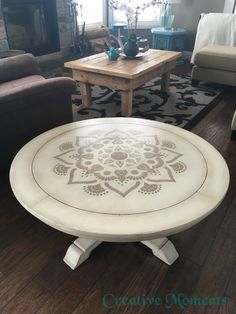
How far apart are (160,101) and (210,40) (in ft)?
5.58

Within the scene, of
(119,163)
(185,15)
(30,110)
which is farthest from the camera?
(185,15)

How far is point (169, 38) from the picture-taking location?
4.15 m

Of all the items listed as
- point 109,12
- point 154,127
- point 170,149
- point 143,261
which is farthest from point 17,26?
point 143,261

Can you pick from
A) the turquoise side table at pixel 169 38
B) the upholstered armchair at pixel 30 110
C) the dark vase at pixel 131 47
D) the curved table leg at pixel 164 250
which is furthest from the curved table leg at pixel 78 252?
the turquoise side table at pixel 169 38

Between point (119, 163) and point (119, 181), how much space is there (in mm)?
128

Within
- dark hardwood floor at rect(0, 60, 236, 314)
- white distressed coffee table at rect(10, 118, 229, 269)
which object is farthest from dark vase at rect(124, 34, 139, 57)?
dark hardwood floor at rect(0, 60, 236, 314)

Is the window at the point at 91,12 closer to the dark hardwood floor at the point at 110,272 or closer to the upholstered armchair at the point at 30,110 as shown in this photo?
the upholstered armchair at the point at 30,110

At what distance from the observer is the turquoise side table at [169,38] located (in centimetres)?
412

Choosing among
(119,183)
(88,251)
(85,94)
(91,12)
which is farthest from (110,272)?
(91,12)

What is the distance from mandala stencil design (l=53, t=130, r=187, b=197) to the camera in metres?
1.03

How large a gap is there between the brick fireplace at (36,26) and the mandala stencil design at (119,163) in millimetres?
3134

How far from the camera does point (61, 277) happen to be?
3.90ft

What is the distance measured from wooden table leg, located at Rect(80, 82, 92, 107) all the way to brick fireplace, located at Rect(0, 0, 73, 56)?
5.65ft

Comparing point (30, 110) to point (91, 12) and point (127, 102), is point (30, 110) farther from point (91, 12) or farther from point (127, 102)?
point (91, 12)
